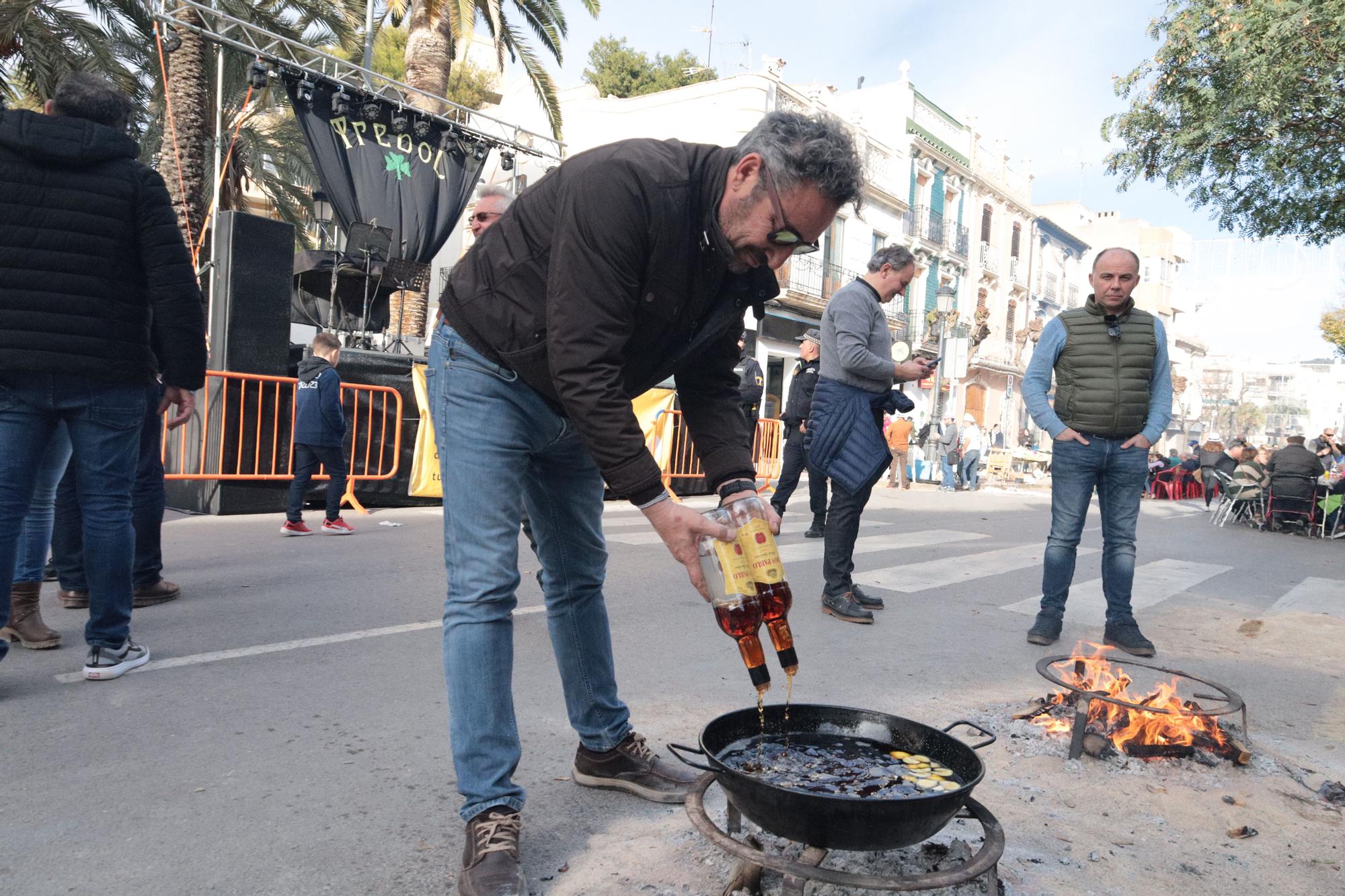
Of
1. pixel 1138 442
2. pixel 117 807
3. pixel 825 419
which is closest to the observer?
pixel 117 807

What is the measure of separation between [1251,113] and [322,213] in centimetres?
1574

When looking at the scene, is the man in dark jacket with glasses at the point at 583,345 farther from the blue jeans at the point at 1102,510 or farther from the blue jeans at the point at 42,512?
the blue jeans at the point at 1102,510

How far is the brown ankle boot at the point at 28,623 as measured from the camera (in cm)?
382

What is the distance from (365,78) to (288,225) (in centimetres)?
554

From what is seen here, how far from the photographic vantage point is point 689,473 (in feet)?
42.0

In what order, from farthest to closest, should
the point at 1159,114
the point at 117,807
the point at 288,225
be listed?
the point at 1159,114 → the point at 288,225 → the point at 117,807

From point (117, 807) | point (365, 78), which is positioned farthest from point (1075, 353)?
point (365, 78)

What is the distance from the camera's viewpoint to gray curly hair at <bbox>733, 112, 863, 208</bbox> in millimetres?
1992

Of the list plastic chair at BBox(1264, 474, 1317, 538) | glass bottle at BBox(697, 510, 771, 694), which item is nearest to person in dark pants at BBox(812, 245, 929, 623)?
glass bottle at BBox(697, 510, 771, 694)

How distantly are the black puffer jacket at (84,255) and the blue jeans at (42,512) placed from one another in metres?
0.34

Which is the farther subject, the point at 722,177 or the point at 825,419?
the point at 825,419

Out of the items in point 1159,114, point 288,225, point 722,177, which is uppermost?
point 1159,114

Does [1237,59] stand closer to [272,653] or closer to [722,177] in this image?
[722,177]

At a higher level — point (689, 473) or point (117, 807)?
point (689, 473)
